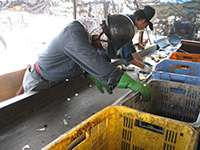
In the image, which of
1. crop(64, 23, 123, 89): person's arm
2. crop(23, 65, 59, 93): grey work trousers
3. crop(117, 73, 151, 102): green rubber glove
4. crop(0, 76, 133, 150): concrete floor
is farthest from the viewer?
crop(23, 65, 59, 93): grey work trousers

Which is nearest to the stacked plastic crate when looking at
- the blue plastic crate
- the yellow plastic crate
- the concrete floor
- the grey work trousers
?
the yellow plastic crate

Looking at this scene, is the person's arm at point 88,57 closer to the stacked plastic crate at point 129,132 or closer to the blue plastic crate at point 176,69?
the stacked plastic crate at point 129,132

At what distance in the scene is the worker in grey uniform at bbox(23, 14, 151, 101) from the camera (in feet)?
5.60

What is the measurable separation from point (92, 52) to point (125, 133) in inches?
34.3

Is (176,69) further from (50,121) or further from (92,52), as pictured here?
(50,121)

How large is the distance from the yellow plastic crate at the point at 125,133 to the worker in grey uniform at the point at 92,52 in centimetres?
49

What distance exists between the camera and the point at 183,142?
975 mm

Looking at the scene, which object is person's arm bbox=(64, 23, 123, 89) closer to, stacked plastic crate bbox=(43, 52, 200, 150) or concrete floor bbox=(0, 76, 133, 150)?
stacked plastic crate bbox=(43, 52, 200, 150)

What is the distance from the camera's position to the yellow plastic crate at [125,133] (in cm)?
93

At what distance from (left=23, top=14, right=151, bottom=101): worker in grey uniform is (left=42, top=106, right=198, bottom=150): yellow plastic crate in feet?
1.60

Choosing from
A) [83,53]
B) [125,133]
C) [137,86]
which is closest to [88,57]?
[83,53]

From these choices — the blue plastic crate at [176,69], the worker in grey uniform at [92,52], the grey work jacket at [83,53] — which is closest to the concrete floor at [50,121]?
the worker in grey uniform at [92,52]

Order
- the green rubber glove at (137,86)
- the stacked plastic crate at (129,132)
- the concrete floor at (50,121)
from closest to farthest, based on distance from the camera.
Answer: the stacked plastic crate at (129,132) < the green rubber glove at (137,86) < the concrete floor at (50,121)

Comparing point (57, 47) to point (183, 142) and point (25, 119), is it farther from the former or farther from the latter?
point (183, 142)
